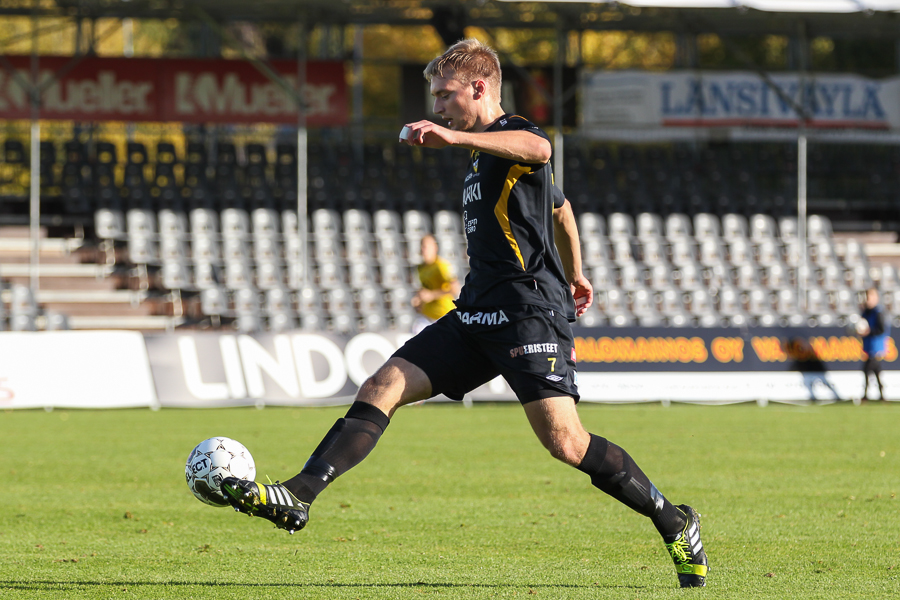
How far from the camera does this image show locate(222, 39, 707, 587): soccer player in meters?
5.08

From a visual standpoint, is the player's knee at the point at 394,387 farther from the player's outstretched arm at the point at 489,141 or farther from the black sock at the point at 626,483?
the player's outstretched arm at the point at 489,141

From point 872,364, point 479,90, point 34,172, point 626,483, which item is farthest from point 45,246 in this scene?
point 626,483

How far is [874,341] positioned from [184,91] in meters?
13.6

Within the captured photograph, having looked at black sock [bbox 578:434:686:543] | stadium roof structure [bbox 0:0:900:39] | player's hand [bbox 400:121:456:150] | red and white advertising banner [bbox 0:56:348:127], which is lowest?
black sock [bbox 578:434:686:543]

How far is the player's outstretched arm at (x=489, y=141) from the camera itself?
4449 mm

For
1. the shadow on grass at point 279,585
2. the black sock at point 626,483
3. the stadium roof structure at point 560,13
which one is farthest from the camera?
the stadium roof structure at point 560,13

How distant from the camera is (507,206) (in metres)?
5.12

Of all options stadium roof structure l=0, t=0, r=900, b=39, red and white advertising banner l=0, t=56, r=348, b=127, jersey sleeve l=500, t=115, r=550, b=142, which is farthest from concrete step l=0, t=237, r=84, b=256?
jersey sleeve l=500, t=115, r=550, b=142

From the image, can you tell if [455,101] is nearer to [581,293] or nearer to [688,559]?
[581,293]

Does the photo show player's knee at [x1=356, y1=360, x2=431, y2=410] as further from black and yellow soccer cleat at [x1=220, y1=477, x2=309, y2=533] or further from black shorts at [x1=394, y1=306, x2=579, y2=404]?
black and yellow soccer cleat at [x1=220, y1=477, x2=309, y2=533]

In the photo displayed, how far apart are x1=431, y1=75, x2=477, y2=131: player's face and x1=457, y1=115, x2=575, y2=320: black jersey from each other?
136 millimetres

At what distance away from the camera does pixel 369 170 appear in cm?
2692

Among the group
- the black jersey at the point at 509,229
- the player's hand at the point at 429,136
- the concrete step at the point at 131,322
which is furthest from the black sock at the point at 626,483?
the concrete step at the point at 131,322

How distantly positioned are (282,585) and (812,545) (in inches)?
115
